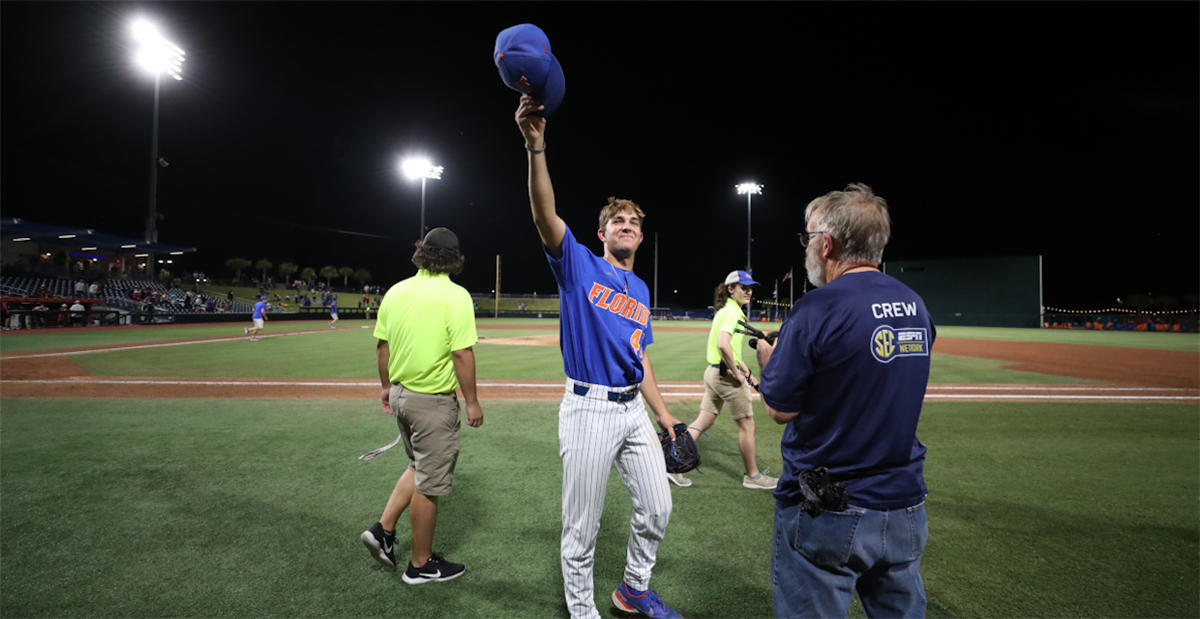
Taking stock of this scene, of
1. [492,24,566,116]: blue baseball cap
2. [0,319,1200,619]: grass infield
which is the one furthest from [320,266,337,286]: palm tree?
[492,24,566,116]: blue baseball cap

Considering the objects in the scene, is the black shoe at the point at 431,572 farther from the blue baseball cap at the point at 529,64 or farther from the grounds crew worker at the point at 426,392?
the blue baseball cap at the point at 529,64

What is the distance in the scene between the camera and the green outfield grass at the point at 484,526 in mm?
2857

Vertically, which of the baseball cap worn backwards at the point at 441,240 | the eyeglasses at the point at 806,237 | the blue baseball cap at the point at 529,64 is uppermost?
the blue baseball cap at the point at 529,64

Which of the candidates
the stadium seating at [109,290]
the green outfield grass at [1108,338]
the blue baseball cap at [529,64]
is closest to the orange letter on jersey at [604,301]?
the blue baseball cap at [529,64]

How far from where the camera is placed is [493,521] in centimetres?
400

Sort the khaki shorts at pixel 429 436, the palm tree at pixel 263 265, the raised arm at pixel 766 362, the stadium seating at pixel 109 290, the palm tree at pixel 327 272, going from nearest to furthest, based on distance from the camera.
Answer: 1. the raised arm at pixel 766 362
2. the khaki shorts at pixel 429 436
3. the stadium seating at pixel 109 290
4. the palm tree at pixel 263 265
5. the palm tree at pixel 327 272

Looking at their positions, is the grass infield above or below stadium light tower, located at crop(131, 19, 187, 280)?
below

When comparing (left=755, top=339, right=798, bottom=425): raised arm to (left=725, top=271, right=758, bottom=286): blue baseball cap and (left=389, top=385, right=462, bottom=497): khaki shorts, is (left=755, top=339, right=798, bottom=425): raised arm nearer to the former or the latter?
(left=389, top=385, right=462, bottom=497): khaki shorts

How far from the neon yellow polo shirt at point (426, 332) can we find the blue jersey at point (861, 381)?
207 centimetres

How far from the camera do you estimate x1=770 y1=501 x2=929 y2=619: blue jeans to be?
1518 millimetres

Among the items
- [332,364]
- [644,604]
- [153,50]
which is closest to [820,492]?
[644,604]

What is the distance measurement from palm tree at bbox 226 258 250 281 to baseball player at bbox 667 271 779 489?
72942mm

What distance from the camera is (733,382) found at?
5.00 m

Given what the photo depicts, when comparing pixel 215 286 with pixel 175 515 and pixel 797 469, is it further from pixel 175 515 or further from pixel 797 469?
pixel 797 469
